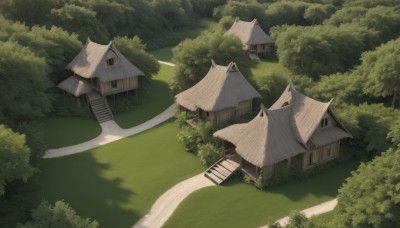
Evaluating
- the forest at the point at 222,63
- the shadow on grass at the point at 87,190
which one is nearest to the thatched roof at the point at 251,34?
the forest at the point at 222,63

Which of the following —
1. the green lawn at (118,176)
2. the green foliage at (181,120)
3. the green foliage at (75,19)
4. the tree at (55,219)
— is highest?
the green foliage at (75,19)

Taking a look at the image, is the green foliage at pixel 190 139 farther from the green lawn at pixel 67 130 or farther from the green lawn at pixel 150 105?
the green lawn at pixel 67 130

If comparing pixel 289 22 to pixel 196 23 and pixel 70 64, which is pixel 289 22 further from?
pixel 70 64

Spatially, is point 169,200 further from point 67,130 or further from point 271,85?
point 271,85

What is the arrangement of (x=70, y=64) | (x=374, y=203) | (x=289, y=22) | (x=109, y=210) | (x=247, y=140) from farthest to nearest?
(x=289, y=22), (x=70, y=64), (x=247, y=140), (x=109, y=210), (x=374, y=203)

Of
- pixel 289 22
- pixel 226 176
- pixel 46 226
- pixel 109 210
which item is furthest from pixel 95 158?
pixel 289 22

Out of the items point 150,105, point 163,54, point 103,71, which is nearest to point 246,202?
point 150,105

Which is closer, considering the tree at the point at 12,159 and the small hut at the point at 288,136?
the tree at the point at 12,159
